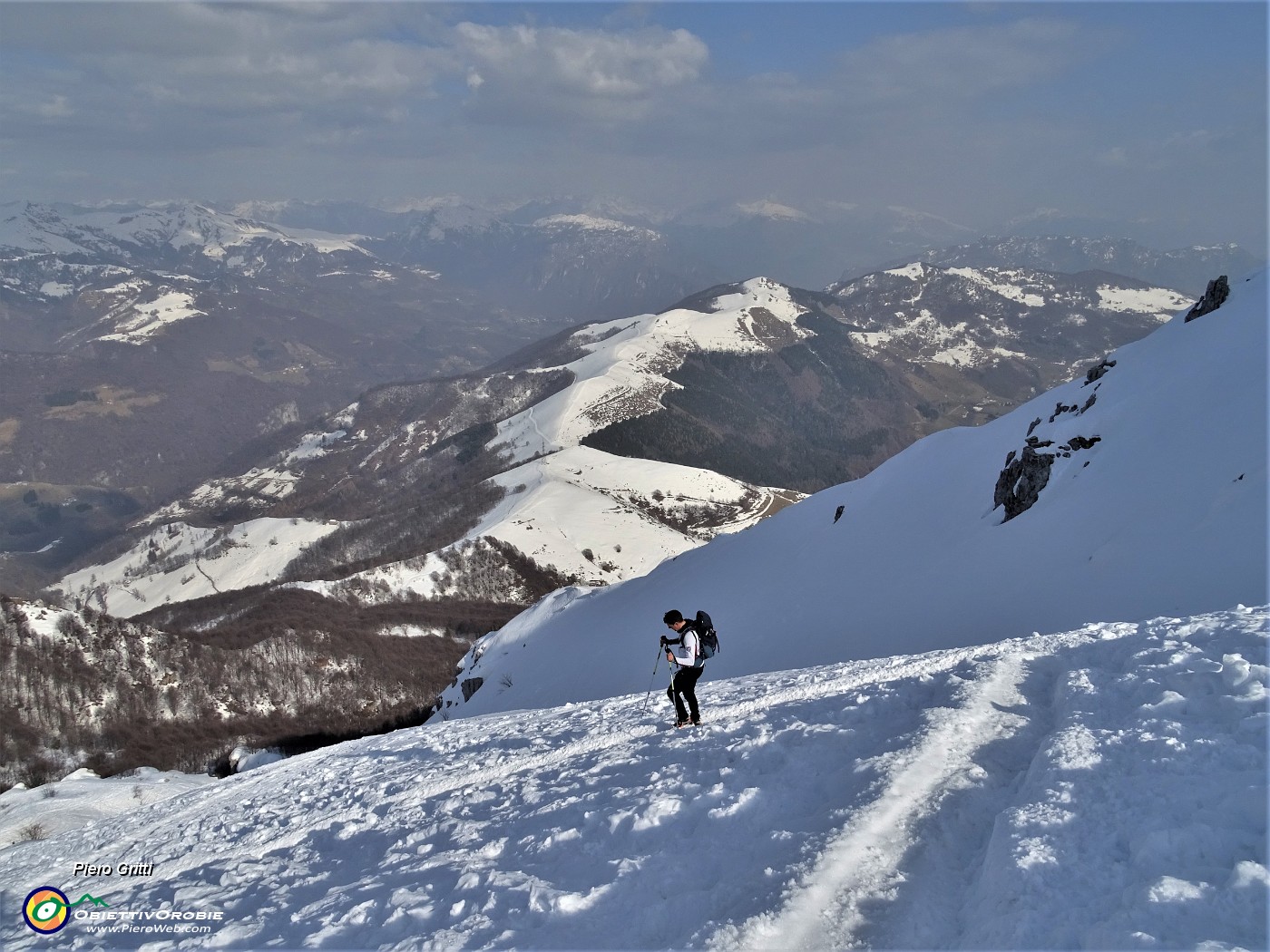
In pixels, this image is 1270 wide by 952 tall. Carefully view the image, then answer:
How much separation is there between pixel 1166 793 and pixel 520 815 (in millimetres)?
10107

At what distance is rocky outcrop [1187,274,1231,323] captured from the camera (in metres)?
43.3

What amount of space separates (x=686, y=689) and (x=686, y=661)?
76 cm

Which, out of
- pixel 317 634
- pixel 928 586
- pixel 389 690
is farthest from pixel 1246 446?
pixel 317 634

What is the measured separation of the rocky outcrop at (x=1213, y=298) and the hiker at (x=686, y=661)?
4483cm

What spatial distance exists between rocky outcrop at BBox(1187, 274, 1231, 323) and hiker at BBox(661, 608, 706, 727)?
147ft

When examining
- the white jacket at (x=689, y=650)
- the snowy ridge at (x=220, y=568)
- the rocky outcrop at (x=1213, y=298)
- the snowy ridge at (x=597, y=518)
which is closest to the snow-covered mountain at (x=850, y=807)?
the white jacket at (x=689, y=650)

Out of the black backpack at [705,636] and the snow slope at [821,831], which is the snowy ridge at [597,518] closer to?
the snow slope at [821,831]

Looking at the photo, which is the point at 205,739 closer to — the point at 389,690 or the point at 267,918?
the point at 389,690

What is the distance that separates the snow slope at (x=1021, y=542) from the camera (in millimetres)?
23656

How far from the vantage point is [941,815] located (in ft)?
33.6

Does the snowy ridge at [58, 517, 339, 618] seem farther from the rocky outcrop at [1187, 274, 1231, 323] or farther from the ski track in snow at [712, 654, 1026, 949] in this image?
the ski track in snow at [712, 654, 1026, 949]

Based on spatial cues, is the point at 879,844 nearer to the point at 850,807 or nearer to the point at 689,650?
the point at 850,807

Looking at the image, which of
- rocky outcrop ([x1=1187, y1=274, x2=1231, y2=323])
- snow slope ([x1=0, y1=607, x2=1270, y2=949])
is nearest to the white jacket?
snow slope ([x1=0, y1=607, x2=1270, y2=949])

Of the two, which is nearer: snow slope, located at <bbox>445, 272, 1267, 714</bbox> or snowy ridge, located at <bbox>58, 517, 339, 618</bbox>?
snow slope, located at <bbox>445, 272, 1267, 714</bbox>
